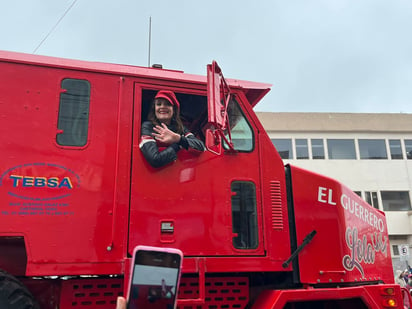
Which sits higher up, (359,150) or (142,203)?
(359,150)

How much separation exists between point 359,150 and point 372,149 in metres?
1.03

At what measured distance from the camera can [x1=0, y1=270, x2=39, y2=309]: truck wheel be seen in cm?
290

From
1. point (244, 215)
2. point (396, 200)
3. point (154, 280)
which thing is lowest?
point (154, 280)

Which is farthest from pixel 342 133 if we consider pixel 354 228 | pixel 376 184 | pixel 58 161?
pixel 58 161

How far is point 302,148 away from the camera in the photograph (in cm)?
2544

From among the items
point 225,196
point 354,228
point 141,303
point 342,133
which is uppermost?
point 342,133

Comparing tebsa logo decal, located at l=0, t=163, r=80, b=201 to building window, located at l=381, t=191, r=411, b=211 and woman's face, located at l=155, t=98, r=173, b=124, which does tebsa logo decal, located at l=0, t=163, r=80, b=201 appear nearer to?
woman's face, located at l=155, t=98, r=173, b=124

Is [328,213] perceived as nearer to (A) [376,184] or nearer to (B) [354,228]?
(B) [354,228]

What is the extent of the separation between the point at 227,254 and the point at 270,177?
89cm

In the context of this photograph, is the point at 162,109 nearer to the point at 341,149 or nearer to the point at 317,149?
the point at 317,149

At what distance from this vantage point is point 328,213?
153 inches

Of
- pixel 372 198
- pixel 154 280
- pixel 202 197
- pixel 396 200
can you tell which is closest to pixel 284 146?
pixel 372 198

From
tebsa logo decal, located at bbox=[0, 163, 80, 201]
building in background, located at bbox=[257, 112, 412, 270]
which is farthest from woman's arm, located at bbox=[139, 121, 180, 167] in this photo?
building in background, located at bbox=[257, 112, 412, 270]

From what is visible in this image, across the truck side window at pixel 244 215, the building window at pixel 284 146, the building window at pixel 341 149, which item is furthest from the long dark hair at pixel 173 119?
the building window at pixel 341 149
